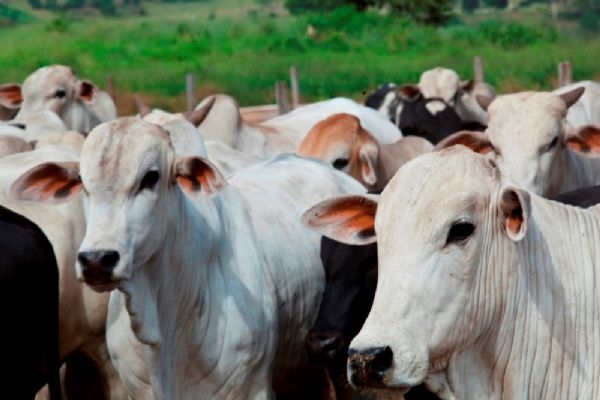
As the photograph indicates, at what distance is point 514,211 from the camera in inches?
174

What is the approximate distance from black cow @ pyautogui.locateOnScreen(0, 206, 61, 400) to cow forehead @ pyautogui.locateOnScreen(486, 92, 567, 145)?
251 cm

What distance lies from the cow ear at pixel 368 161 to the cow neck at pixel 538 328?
4.64 m

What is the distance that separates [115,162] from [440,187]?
Result: 186 cm

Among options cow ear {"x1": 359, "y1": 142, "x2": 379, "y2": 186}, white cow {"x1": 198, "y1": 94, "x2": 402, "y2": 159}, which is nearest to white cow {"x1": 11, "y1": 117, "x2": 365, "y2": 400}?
cow ear {"x1": 359, "y1": 142, "x2": 379, "y2": 186}

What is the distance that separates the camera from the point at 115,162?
5930 millimetres

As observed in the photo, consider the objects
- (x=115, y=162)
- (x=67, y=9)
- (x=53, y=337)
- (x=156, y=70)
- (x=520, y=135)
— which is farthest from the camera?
(x=67, y=9)

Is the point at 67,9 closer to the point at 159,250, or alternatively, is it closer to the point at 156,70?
the point at 156,70

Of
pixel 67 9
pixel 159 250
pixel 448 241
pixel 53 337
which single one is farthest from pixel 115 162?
pixel 67 9

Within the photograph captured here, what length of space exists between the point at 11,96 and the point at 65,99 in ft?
3.50

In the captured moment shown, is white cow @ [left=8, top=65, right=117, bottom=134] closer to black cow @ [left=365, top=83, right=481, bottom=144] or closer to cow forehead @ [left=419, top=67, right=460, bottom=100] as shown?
black cow @ [left=365, top=83, right=481, bottom=144]

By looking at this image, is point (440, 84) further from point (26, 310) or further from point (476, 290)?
point (476, 290)

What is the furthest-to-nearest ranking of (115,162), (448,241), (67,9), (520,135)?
(67,9) → (520,135) → (115,162) → (448,241)

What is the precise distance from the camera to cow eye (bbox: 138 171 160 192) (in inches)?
234

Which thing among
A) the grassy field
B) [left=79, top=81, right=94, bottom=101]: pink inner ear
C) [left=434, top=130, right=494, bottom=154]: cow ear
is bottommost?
the grassy field
